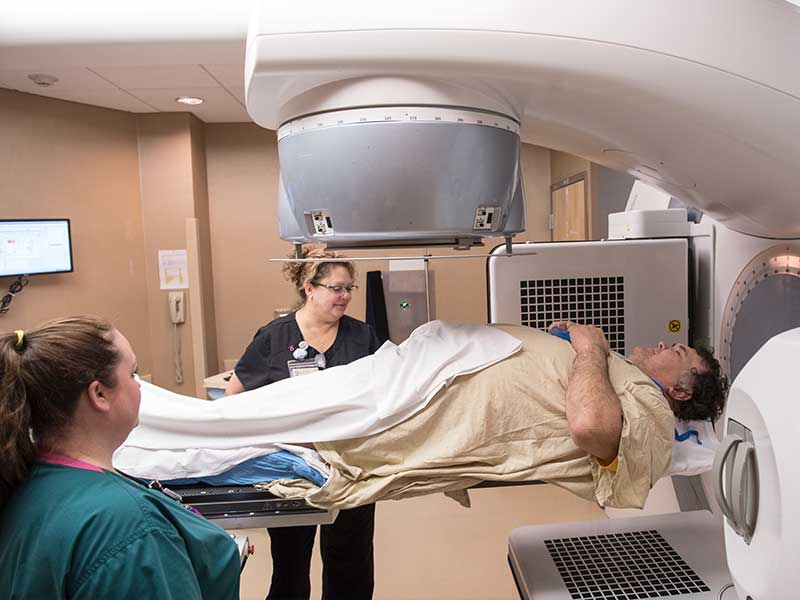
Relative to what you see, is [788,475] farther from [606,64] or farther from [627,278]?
[627,278]

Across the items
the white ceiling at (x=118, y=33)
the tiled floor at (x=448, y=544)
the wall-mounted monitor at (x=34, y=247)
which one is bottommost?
the tiled floor at (x=448, y=544)

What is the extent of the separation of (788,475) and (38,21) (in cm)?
119

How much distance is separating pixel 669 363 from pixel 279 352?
1.24m

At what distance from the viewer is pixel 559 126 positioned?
120 cm

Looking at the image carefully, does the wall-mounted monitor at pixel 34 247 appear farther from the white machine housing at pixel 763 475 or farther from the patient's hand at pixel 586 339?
the white machine housing at pixel 763 475

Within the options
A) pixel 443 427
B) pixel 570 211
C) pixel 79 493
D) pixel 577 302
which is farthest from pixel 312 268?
pixel 570 211

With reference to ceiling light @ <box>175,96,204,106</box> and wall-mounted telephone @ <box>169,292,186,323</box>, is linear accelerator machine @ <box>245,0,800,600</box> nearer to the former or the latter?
ceiling light @ <box>175,96,204,106</box>

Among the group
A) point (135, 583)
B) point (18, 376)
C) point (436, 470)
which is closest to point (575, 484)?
point (436, 470)

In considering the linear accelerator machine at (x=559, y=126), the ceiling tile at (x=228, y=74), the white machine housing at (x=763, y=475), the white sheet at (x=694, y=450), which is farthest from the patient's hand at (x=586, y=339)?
the ceiling tile at (x=228, y=74)

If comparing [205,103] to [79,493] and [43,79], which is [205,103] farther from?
[79,493]

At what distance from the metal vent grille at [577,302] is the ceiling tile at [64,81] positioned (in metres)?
2.69

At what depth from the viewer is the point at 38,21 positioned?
3.11ft

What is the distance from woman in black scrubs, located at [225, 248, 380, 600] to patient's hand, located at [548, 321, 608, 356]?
0.76m

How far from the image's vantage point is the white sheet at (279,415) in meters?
1.33
